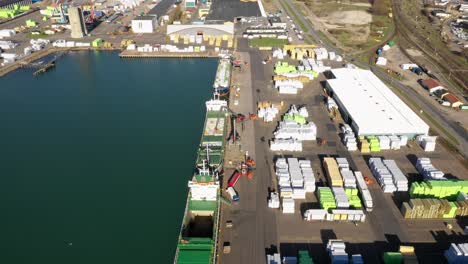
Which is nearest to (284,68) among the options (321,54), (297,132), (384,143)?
(321,54)

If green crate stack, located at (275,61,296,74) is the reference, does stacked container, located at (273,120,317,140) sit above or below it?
below

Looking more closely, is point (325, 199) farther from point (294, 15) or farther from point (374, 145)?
point (294, 15)

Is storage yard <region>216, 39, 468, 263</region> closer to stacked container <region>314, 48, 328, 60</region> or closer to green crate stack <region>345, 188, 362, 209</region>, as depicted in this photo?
green crate stack <region>345, 188, 362, 209</region>

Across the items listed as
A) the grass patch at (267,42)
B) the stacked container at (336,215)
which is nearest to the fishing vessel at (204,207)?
the stacked container at (336,215)

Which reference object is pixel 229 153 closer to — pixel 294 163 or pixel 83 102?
pixel 294 163

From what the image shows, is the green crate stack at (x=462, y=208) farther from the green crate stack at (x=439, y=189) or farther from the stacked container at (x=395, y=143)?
the stacked container at (x=395, y=143)

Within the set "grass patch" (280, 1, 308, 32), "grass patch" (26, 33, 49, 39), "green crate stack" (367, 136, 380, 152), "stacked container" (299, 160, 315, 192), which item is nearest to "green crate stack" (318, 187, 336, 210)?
"stacked container" (299, 160, 315, 192)

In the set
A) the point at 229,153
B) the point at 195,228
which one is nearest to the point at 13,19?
the point at 229,153
